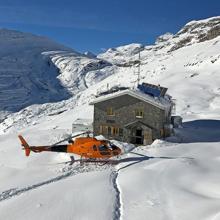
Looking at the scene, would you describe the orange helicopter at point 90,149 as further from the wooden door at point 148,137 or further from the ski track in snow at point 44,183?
the wooden door at point 148,137

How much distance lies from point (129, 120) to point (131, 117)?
0.33m

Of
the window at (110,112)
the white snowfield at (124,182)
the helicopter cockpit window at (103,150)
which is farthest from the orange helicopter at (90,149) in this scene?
the window at (110,112)

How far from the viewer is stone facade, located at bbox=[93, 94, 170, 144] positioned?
113 ft

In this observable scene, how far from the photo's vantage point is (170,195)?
776 inches

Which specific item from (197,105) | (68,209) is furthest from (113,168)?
(197,105)

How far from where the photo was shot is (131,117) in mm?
35000

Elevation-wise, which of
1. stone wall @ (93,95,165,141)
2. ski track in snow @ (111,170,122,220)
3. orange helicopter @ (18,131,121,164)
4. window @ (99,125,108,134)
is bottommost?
ski track in snow @ (111,170,122,220)

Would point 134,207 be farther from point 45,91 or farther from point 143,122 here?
point 45,91

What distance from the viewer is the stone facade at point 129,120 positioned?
34.3 meters

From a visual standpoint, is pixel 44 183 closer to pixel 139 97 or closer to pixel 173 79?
pixel 139 97

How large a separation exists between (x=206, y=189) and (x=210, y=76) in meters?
58.0

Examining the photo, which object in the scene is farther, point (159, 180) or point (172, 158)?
point (172, 158)

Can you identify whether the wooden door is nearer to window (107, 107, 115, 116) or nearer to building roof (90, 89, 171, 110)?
building roof (90, 89, 171, 110)

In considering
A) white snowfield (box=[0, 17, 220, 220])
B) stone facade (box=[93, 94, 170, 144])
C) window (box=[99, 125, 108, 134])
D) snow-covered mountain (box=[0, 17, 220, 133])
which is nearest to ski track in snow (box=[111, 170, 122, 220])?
white snowfield (box=[0, 17, 220, 220])
